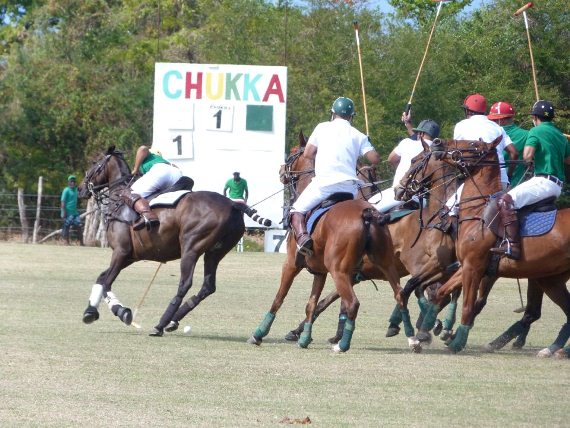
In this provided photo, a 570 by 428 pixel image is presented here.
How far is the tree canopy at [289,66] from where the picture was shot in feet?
131

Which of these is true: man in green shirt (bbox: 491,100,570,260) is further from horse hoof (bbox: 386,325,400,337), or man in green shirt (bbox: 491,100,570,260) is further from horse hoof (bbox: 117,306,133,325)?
horse hoof (bbox: 117,306,133,325)

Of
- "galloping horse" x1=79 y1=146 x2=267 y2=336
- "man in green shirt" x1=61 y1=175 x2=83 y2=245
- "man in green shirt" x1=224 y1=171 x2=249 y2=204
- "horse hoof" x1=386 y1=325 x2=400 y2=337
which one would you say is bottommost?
"man in green shirt" x1=61 y1=175 x2=83 y2=245

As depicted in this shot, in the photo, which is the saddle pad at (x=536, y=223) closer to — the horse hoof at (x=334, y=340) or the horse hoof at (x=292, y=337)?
the horse hoof at (x=334, y=340)

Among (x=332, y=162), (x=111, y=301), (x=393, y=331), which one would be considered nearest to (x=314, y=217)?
(x=332, y=162)

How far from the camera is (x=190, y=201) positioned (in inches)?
602

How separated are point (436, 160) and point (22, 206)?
30.2m

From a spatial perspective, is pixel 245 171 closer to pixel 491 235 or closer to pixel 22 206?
pixel 22 206

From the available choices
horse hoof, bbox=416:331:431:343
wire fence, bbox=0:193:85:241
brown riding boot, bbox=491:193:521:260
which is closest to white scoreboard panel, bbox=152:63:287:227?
wire fence, bbox=0:193:85:241

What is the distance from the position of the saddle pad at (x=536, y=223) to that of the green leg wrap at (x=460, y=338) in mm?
1095

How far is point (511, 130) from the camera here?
15078 mm

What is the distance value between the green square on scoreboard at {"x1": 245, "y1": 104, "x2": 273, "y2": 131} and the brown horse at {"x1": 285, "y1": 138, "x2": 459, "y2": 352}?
22060 millimetres

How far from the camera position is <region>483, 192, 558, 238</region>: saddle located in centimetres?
1252

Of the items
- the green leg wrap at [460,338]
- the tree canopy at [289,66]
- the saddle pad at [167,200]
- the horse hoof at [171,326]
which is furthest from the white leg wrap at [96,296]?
the tree canopy at [289,66]

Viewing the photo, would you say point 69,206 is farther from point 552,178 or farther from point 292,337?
point 552,178
